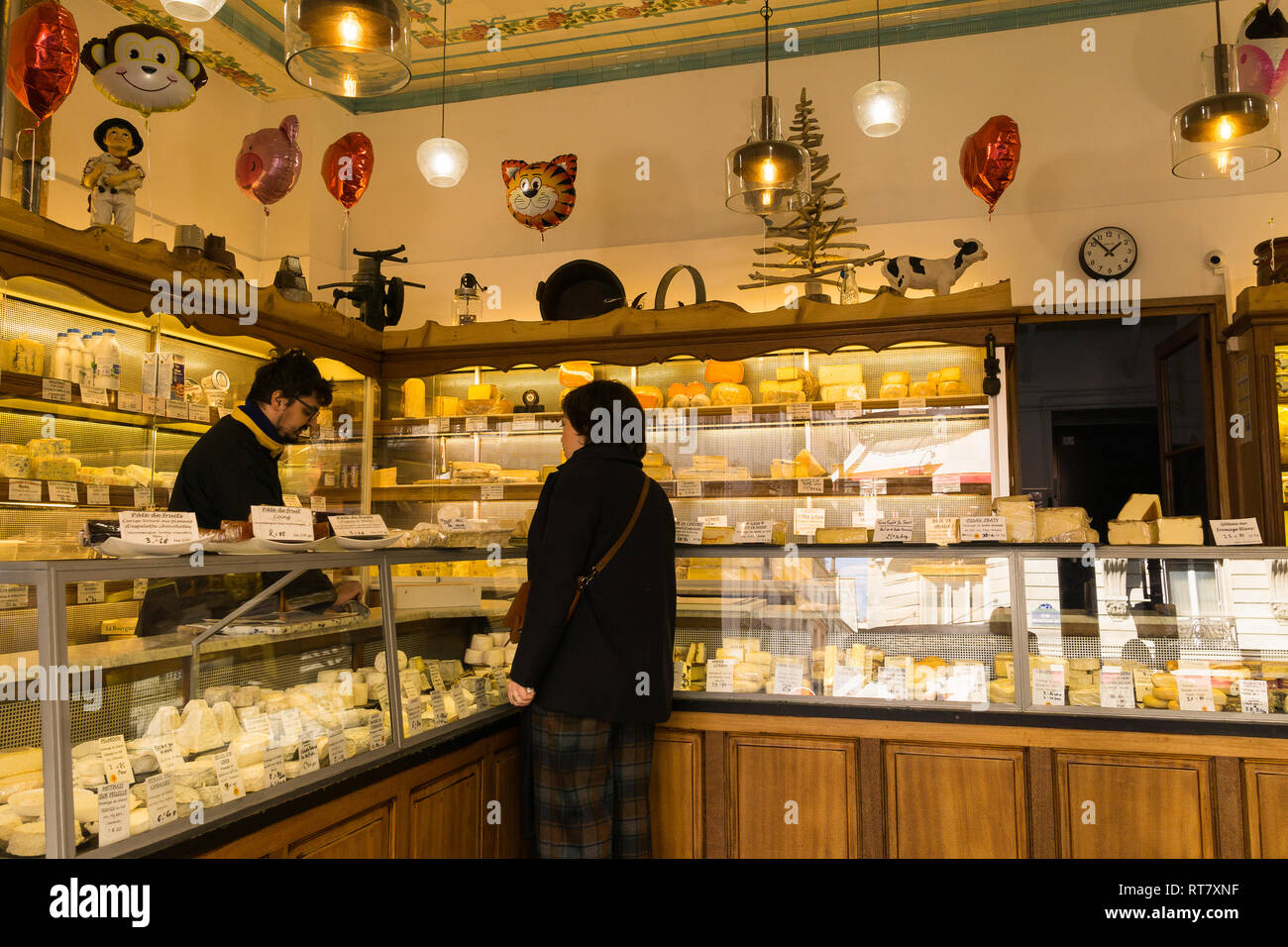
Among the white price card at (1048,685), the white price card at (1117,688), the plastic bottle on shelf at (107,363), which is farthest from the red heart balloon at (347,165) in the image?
the white price card at (1117,688)

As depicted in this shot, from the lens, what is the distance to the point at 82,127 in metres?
5.21

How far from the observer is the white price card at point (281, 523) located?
215 cm

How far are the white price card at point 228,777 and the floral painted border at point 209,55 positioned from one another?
203 inches

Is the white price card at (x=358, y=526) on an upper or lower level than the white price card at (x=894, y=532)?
upper

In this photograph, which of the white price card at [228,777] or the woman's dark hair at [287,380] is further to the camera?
the woman's dark hair at [287,380]

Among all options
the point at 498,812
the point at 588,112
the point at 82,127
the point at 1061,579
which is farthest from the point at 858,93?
the point at 82,127

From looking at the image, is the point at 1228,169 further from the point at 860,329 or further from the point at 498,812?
the point at 498,812

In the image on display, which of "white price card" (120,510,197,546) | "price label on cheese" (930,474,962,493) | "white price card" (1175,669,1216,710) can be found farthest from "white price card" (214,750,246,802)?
"price label on cheese" (930,474,962,493)

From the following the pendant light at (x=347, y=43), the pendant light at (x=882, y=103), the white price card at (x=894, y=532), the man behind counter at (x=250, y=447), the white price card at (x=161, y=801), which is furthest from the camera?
the pendant light at (x=882, y=103)

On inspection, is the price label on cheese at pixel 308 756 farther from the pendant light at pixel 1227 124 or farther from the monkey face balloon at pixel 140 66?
the pendant light at pixel 1227 124

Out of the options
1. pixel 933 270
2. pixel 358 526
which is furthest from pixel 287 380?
pixel 933 270

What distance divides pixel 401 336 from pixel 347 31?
3409mm

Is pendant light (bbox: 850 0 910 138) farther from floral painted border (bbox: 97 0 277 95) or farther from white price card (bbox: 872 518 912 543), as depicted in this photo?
floral painted border (bbox: 97 0 277 95)

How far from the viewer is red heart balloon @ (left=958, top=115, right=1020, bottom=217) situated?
4.79m
